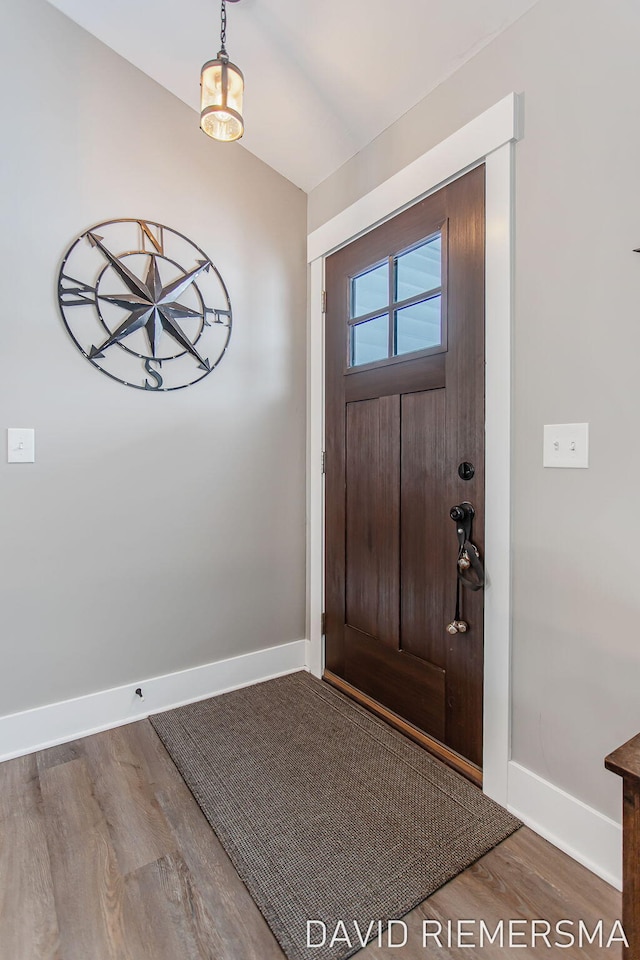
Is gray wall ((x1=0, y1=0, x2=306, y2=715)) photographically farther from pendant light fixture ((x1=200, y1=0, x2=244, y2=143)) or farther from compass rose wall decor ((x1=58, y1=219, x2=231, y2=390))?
pendant light fixture ((x1=200, y1=0, x2=244, y2=143))

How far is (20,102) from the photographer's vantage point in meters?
1.78

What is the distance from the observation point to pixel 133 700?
6.79 ft

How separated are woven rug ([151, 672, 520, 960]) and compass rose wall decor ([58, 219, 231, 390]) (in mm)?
1469

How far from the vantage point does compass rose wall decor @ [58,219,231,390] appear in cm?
192

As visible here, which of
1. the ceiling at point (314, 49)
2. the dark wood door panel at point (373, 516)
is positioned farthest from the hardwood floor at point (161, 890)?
the ceiling at point (314, 49)

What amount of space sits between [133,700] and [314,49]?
2.61 meters

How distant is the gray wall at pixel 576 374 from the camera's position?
1250 millimetres

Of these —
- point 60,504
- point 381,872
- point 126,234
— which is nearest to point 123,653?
point 60,504

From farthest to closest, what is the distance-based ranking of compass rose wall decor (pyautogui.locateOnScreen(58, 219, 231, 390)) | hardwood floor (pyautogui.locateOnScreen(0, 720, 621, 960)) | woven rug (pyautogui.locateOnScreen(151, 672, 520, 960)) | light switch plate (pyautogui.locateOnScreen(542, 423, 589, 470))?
1. compass rose wall decor (pyautogui.locateOnScreen(58, 219, 231, 390))
2. light switch plate (pyautogui.locateOnScreen(542, 423, 589, 470))
3. woven rug (pyautogui.locateOnScreen(151, 672, 520, 960))
4. hardwood floor (pyautogui.locateOnScreen(0, 720, 621, 960))

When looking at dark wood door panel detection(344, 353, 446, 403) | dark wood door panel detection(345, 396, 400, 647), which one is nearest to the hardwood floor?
dark wood door panel detection(345, 396, 400, 647)

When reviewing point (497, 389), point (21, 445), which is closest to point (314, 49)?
point (497, 389)

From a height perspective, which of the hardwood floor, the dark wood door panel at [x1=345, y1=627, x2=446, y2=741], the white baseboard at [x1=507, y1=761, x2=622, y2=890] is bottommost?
the hardwood floor

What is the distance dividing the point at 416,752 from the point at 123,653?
1237 millimetres

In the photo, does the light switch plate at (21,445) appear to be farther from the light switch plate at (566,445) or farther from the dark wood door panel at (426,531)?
the light switch plate at (566,445)
